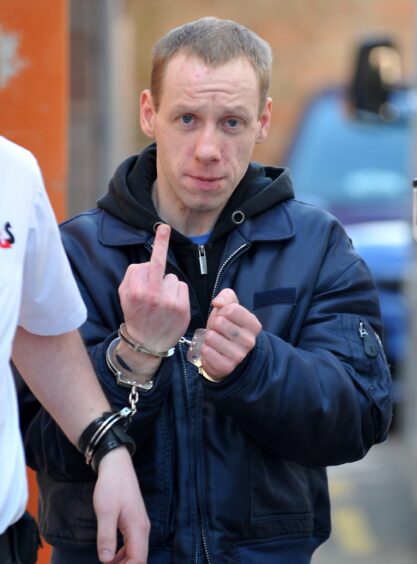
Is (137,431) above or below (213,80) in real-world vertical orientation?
below

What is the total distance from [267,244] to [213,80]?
0.38 meters

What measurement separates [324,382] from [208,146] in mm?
566

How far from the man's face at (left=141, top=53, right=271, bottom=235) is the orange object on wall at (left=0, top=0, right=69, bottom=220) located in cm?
86

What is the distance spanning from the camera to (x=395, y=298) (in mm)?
9297

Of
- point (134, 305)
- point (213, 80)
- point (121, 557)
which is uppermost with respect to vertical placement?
point (213, 80)

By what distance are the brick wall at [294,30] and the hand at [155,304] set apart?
567 inches

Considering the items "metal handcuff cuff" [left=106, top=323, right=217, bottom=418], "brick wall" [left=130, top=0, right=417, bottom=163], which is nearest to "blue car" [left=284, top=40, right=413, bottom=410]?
"brick wall" [left=130, top=0, right=417, bottom=163]

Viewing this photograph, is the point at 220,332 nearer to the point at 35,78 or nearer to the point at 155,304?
the point at 155,304

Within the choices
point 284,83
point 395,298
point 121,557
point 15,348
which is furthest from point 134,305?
point 284,83

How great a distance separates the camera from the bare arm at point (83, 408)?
2.79 metres

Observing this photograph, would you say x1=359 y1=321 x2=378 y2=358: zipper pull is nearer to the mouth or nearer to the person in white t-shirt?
the mouth

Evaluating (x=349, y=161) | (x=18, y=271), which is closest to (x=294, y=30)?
(x=349, y=161)

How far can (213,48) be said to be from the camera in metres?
3.09

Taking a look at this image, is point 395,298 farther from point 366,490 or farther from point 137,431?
point 137,431
